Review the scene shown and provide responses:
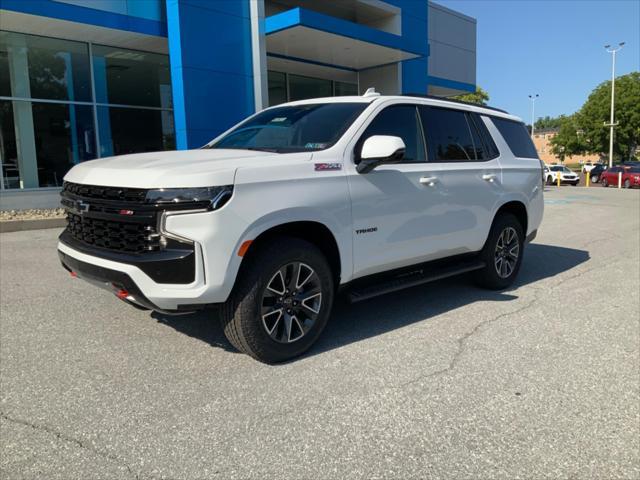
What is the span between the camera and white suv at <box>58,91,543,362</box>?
3283 millimetres

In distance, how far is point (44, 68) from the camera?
13578 mm

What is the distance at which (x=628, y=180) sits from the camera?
105ft

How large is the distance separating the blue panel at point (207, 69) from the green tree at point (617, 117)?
5430cm

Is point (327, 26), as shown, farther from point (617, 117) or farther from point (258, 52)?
point (617, 117)

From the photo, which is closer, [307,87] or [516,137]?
[516,137]

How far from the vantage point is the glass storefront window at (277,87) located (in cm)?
1862

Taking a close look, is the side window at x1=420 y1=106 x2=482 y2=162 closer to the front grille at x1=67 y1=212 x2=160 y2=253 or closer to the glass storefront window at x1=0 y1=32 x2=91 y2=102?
the front grille at x1=67 y1=212 x2=160 y2=253

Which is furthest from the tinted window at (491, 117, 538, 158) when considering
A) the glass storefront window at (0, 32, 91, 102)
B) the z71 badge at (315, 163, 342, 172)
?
the glass storefront window at (0, 32, 91, 102)

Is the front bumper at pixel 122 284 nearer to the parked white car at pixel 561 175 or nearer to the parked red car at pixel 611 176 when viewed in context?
the parked red car at pixel 611 176

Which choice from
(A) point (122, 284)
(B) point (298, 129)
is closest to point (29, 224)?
(B) point (298, 129)

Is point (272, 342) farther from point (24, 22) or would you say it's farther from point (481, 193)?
point (24, 22)

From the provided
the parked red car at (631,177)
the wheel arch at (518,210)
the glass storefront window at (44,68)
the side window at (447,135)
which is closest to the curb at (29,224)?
the glass storefront window at (44,68)

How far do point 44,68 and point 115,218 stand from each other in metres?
12.5

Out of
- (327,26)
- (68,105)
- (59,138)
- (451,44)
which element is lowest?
(59,138)
